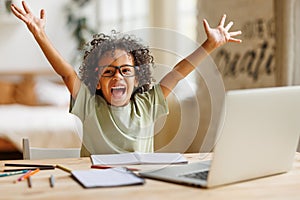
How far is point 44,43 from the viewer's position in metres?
1.42

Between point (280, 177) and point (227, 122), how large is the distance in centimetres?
28

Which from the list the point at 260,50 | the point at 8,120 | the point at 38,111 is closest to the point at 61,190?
the point at 260,50

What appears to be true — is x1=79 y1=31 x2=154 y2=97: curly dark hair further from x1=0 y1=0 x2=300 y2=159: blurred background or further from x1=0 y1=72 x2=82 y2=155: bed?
x1=0 y1=72 x2=82 y2=155: bed

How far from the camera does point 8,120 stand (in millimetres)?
3848

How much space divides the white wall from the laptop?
4227 millimetres

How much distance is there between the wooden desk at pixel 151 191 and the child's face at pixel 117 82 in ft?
1.13

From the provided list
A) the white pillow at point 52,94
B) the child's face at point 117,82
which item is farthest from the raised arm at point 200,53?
the white pillow at point 52,94

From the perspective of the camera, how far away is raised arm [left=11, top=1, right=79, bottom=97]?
1.39m

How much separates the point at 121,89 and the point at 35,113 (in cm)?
266

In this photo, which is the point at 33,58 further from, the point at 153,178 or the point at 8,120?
the point at 153,178

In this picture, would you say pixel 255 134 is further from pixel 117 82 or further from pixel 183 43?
pixel 183 43

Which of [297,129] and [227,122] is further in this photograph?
[297,129]

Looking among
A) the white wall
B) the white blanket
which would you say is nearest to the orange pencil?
the white blanket

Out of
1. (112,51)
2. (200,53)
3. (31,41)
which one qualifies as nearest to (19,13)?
(112,51)
